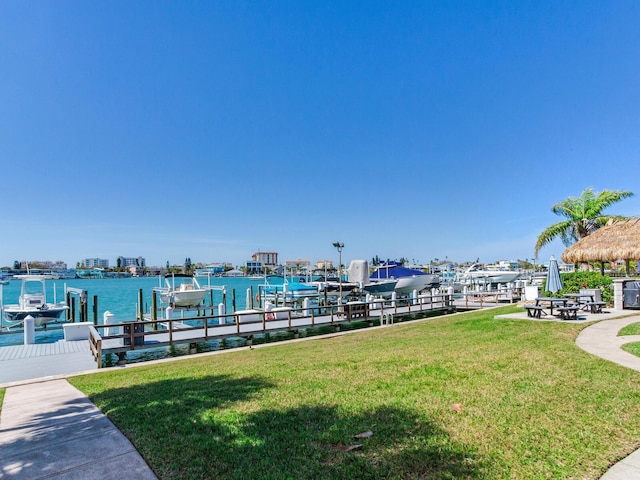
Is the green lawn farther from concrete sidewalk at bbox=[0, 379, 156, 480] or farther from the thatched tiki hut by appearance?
the thatched tiki hut

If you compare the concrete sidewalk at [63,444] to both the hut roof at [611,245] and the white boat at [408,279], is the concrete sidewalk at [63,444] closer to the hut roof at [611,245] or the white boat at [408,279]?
the hut roof at [611,245]

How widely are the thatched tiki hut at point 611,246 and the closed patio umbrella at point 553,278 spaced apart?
4.43 meters

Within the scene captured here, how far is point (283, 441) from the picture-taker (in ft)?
14.1

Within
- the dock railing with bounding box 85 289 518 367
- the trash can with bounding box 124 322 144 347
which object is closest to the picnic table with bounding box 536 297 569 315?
the dock railing with bounding box 85 289 518 367

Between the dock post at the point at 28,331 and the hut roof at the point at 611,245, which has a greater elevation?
the hut roof at the point at 611,245

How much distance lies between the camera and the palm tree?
28609 mm

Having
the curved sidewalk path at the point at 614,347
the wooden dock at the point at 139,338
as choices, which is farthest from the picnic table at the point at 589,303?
the wooden dock at the point at 139,338

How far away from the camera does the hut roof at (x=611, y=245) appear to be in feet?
62.1

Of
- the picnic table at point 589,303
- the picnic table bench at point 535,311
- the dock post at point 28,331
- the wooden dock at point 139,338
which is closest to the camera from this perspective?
the wooden dock at point 139,338

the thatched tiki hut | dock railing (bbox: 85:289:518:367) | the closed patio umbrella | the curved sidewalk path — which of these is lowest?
dock railing (bbox: 85:289:518:367)

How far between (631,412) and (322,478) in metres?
4.12

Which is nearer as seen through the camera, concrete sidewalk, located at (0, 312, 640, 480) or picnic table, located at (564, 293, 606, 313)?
concrete sidewalk, located at (0, 312, 640, 480)

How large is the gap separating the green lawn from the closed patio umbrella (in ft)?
34.9

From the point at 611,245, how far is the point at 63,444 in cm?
2384
